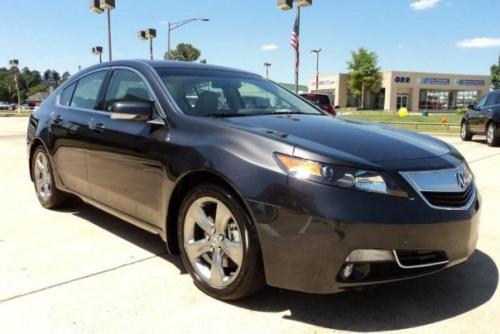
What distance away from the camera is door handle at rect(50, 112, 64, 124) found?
201 inches

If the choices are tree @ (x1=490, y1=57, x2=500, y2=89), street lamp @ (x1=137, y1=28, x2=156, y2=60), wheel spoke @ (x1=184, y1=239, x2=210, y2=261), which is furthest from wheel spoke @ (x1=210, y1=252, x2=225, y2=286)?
tree @ (x1=490, y1=57, x2=500, y2=89)

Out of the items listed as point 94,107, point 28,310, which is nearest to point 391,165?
point 28,310

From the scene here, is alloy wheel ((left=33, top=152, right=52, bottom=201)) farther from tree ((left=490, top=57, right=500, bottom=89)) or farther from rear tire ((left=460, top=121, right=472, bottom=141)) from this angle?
tree ((left=490, top=57, right=500, bottom=89))

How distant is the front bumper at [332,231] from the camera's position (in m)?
2.68

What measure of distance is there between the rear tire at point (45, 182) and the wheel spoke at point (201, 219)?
2.66 metres

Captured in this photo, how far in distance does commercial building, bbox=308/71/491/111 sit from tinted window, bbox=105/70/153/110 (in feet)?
219

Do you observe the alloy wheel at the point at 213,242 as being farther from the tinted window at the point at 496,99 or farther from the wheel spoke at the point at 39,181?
the tinted window at the point at 496,99

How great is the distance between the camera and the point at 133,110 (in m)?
3.64

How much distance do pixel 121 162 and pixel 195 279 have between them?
3.90ft

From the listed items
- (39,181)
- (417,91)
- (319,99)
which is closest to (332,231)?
(39,181)

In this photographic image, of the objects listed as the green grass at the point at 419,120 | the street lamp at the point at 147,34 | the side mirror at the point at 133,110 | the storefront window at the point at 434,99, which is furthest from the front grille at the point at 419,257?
the storefront window at the point at 434,99

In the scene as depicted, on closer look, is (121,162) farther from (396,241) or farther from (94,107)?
(396,241)

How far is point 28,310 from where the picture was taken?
123 inches

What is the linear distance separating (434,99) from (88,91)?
244ft
